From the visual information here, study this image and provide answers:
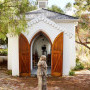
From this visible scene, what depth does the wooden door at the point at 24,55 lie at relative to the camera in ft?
29.1

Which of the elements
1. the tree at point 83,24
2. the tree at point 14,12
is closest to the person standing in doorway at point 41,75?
the tree at point 14,12

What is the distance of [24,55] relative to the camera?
29.2 ft

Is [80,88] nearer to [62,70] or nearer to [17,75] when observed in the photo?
[62,70]

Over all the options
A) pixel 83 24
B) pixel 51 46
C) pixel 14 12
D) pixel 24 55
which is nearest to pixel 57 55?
pixel 51 46

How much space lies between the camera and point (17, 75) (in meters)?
9.04

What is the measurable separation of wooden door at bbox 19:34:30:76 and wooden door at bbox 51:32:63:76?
190cm

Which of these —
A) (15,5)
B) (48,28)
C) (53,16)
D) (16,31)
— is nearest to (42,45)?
(53,16)

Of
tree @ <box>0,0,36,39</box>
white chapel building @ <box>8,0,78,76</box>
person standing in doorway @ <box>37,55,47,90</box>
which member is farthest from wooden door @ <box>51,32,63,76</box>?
person standing in doorway @ <box>37,55,47,90</box>

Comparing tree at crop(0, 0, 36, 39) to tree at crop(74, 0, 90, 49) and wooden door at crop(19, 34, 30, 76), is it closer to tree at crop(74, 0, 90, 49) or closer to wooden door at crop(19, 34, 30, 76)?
wooden door at crop(19, 34, 30, 76)

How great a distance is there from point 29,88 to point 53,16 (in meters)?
7.08

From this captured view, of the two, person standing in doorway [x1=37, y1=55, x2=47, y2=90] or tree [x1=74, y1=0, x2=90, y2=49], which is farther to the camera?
tree [x1=74, y1=0, x2=90, y2=49]

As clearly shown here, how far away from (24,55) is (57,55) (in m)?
2.51

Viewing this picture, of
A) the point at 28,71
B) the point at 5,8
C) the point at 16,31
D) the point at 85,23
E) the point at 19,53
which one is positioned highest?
the point at 85,23

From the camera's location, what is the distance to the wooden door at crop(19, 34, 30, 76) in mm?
8859
